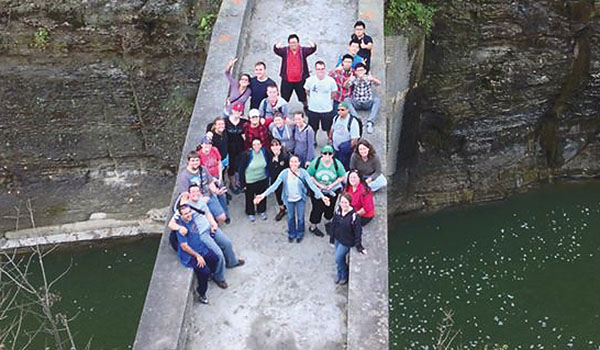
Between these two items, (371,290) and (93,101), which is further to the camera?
(93,101)

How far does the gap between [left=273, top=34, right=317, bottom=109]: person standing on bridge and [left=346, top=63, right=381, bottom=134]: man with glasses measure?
64 cm

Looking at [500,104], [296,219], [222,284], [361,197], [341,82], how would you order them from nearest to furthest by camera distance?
[361,197], [222,284], [296,219], [341,82], [500,104]

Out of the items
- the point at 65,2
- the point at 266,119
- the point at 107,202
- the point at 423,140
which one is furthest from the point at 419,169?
the point at 266,119

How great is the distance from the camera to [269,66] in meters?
11.6

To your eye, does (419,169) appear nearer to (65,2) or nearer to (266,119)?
(65,2)

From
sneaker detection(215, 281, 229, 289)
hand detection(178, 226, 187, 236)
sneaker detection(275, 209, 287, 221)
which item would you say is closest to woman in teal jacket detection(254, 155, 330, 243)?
sneaker detection(275, 209, 287, 221)

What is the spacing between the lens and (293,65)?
10.0 m

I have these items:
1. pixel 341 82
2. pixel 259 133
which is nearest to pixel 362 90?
pixel 341 82

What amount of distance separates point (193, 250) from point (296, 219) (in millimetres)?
1556

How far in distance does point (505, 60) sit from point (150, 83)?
741 cm

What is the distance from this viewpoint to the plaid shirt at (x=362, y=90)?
32.2ft

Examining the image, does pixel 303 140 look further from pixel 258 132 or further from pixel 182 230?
pixel 182 230

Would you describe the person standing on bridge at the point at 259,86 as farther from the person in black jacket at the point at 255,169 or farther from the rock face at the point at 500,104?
the rock face at the point at 500,104

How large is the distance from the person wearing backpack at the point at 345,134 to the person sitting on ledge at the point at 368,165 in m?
0.42
